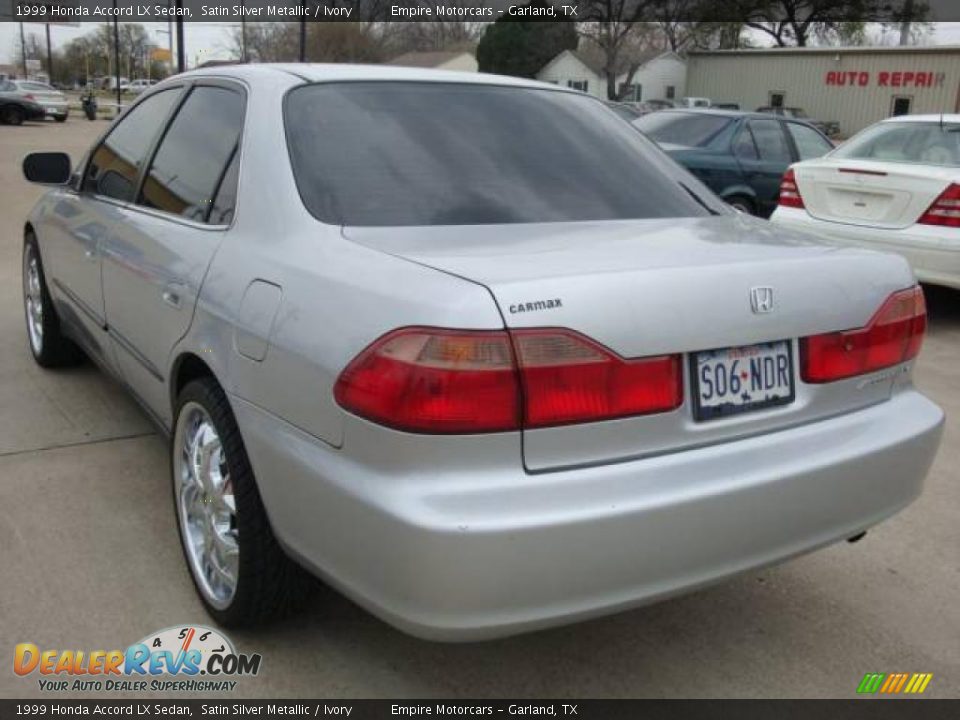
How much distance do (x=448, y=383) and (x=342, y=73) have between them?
1525 millimetres

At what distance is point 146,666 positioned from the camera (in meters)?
2.54

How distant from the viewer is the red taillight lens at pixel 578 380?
75.8 inches

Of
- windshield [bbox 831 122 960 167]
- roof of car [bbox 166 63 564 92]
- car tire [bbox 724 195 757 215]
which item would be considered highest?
roof of car [bbox 166 63 564 92]

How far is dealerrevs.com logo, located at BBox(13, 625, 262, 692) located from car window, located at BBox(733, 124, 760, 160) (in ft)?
27.7

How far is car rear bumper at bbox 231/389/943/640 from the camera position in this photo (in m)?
1.88

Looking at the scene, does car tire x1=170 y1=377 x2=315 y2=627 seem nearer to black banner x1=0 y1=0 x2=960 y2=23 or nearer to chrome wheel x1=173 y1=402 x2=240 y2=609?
chrome wheel x1=173 y1=402 x2=240 y2=609

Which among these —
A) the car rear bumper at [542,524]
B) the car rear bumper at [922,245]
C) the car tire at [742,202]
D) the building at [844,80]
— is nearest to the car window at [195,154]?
the car rear bumper at [542,524]

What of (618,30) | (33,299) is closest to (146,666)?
(33,299)

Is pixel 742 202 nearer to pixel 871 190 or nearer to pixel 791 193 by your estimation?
pixel 791 193

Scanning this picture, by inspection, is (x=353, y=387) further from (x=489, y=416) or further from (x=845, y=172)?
(x=845, y=172)

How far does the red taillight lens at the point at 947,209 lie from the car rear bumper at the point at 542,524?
4.85 m

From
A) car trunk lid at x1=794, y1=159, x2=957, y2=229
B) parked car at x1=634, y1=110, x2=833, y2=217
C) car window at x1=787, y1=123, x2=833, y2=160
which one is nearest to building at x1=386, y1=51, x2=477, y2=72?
car window at x1=787, y1=123, x2=833, y2=160

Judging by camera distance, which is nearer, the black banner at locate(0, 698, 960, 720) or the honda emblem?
the honda emblem

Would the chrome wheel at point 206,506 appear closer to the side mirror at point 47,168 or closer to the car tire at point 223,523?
the car tire at point 223,523
